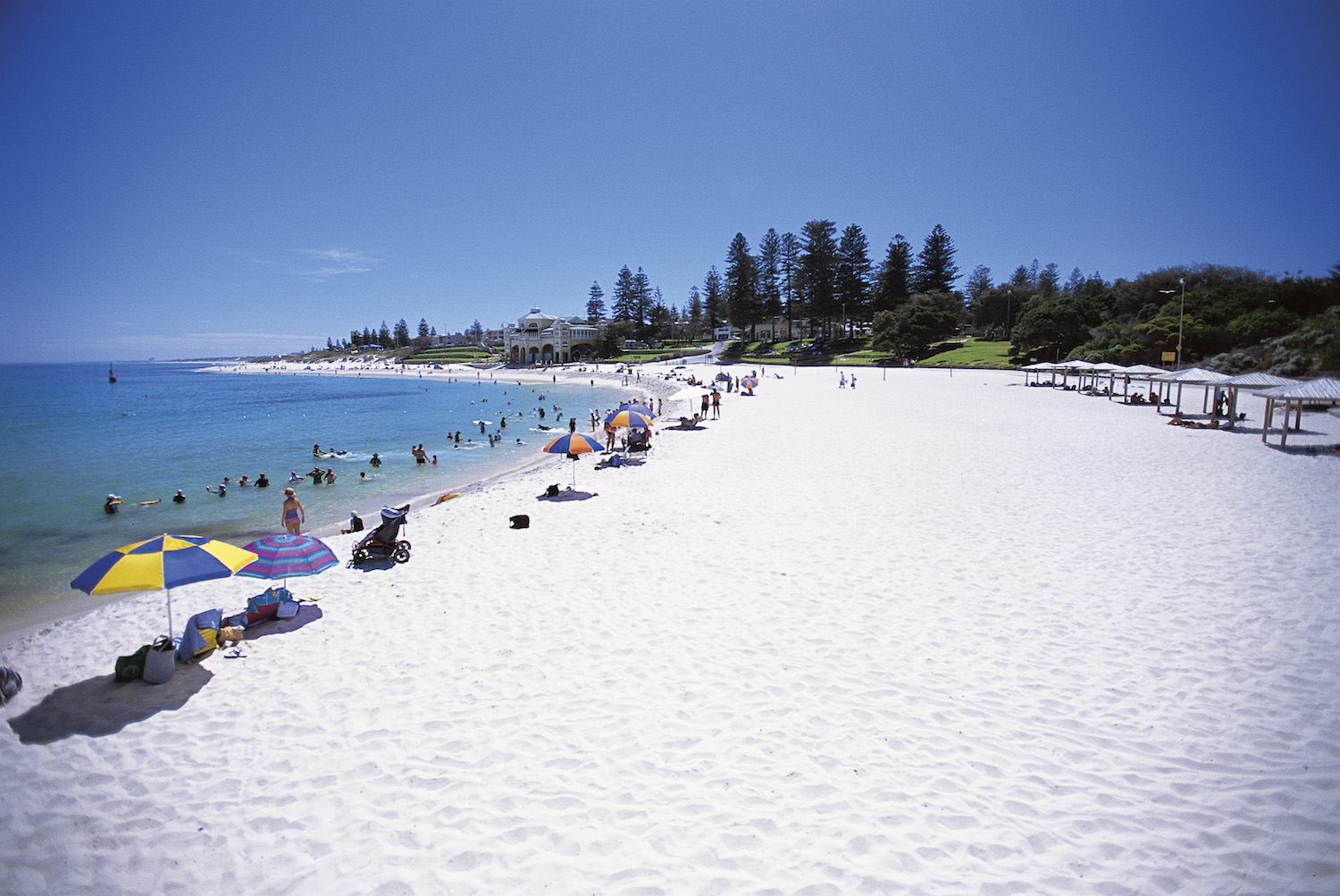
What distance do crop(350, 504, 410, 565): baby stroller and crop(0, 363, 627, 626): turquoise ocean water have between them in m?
5.76

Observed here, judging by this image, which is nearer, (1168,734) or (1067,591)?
(1168,734)

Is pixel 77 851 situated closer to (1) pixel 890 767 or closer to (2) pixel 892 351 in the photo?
(1) pixel 890 767

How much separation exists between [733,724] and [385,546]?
5982mm

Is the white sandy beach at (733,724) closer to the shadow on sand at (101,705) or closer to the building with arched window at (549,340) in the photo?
the shadow on sand at (101,705)

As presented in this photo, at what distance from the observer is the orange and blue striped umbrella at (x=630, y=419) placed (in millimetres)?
14625

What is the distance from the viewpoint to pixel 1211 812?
3.24 metres

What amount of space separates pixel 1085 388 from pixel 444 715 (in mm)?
36358

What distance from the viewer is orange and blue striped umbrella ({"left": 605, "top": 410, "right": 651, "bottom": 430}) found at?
48.0ft

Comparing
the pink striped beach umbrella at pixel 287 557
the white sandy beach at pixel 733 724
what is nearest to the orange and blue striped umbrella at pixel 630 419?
the white sandy beach at pixel 733 724

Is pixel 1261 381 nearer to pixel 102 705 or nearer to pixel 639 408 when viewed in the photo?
pixel 639 408

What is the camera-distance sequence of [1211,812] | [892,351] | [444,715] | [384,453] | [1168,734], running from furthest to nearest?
[892,351] → [384,453] → [444,715] → [1168,734] → [1211,812]

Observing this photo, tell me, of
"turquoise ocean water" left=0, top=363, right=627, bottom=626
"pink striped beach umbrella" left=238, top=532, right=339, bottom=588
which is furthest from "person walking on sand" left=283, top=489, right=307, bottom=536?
"turquoise ocean water" left=0, top=363, right=627, bottom=626

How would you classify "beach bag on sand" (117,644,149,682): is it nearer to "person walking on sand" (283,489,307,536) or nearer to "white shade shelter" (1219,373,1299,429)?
"person walking on sand" (283,489,307,536)

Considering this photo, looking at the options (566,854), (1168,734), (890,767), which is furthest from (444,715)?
(1168,734)
